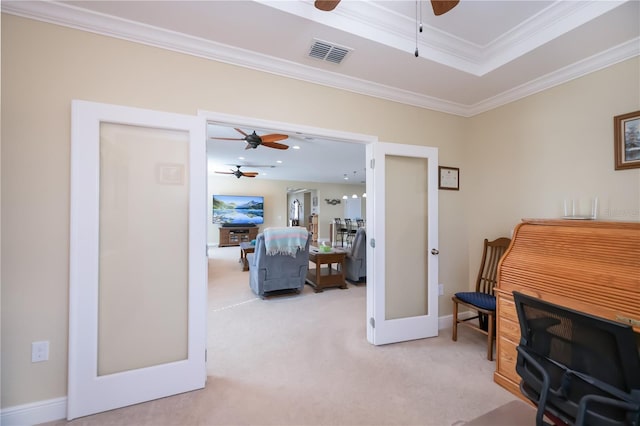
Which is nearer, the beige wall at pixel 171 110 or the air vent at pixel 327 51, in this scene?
the beige wall at pixel 171 110

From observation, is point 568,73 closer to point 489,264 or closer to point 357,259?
point 489,264

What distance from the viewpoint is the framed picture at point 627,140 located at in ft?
6.06

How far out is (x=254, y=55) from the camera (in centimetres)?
202

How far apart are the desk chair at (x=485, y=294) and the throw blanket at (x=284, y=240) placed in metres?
2.16

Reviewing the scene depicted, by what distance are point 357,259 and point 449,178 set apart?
2.28 m

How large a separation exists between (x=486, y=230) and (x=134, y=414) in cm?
349

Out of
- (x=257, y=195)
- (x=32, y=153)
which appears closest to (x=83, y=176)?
(x=32, y=153)

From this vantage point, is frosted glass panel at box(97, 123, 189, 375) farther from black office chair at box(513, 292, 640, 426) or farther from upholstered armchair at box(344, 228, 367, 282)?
upholstered armchair at box(344, 228, 367, 282)

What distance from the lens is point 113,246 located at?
67.1 inches

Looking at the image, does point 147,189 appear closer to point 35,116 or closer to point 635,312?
point 35,116

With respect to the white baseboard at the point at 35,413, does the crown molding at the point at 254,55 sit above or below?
above

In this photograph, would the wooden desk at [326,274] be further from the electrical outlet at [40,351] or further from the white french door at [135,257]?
the electrical outlet at [40,351]

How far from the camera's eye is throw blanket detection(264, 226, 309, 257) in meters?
3.72

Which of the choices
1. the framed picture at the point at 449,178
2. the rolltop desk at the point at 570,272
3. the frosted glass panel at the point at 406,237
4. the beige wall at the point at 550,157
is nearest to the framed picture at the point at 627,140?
the beige wall at the point at 550,157
